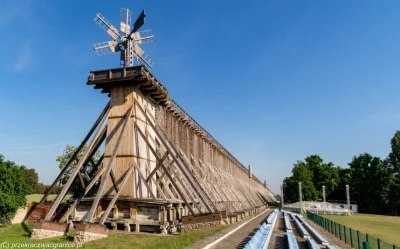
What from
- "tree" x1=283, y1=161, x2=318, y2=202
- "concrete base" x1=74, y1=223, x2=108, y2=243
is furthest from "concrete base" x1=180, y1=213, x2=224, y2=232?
"tree" x1=283, y1=161, x2=318, y2=202

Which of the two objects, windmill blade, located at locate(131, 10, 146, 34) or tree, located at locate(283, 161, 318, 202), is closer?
windmill blade, located at locate(131, 10, 146, 34)

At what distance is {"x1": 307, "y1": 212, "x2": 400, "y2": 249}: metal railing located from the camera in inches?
437

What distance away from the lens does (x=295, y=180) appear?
80.6m

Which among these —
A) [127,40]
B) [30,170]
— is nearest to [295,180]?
[127,40]

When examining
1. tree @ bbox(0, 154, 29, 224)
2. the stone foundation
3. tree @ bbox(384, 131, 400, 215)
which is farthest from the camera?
tree @ bbox(384, 131, 400, 215)

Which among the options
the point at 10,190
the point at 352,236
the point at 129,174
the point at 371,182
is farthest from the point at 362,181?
the point at 10,190

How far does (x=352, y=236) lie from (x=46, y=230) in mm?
15195

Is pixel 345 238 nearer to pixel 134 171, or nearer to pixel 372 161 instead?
pixel 134 171

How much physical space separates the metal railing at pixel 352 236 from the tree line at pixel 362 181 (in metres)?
46.0

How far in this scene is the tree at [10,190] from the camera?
2241cm

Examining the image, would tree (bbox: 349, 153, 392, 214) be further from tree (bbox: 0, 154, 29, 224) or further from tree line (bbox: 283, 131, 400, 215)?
tree (bbox: 0, 154, 29, 224)

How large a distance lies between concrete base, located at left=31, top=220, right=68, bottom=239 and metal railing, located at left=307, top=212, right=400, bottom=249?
46.7 feet

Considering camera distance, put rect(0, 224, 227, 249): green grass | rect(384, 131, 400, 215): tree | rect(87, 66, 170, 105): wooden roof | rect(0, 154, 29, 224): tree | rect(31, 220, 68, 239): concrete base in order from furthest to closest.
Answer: rect(384, 131, 400, 215): tree < rect(0, 154, 29, 224): tree < rect(87, 66, 170, 105): wooden roof < rect(31, 220, 68, 239): concrete base < rect(0, 224, 227, 249): green grass

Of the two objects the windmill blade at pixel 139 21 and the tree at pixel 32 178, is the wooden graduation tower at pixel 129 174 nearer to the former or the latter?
the windmill blade at pixel 139 21
